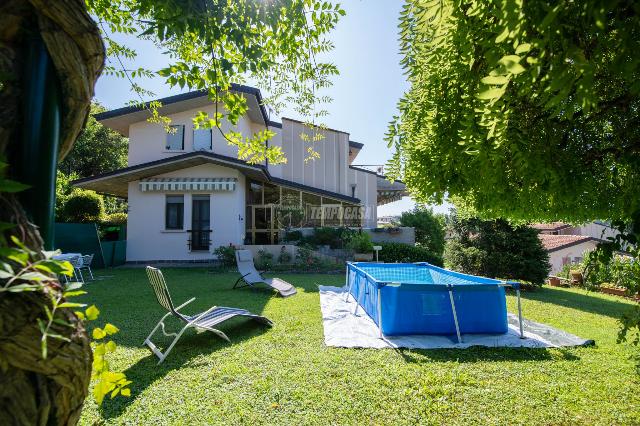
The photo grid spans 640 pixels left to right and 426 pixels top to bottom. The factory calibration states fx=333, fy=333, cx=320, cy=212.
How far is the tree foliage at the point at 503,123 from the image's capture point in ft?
4.54

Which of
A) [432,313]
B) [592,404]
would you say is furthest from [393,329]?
[592,404]

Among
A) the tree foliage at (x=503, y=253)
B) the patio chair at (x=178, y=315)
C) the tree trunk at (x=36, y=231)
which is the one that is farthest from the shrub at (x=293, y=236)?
the tree trunk at (x=36, y=231)

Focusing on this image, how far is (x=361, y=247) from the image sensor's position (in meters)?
17.9

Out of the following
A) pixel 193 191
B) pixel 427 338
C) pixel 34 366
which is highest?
pixel 193 191

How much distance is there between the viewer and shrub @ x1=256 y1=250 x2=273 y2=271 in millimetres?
16703

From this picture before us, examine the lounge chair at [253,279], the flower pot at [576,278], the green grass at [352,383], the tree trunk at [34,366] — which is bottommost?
the flower pot at [576,278]

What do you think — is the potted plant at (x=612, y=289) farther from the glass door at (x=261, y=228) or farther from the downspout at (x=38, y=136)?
the downspout at (x=38, y=136)

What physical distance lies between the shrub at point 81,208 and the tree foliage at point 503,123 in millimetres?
21949

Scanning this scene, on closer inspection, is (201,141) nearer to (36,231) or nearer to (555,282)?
(36,231)

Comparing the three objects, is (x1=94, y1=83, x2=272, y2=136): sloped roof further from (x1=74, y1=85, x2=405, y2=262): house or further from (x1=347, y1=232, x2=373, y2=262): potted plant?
(x1=347, y1=232, x2=373, y2=262): potted plant

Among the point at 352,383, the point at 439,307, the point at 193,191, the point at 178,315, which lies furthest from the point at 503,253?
the point at 193,191

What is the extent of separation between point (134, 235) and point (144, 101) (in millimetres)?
16625

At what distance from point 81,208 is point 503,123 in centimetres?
2314

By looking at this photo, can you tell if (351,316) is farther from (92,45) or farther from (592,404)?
(92,45)
